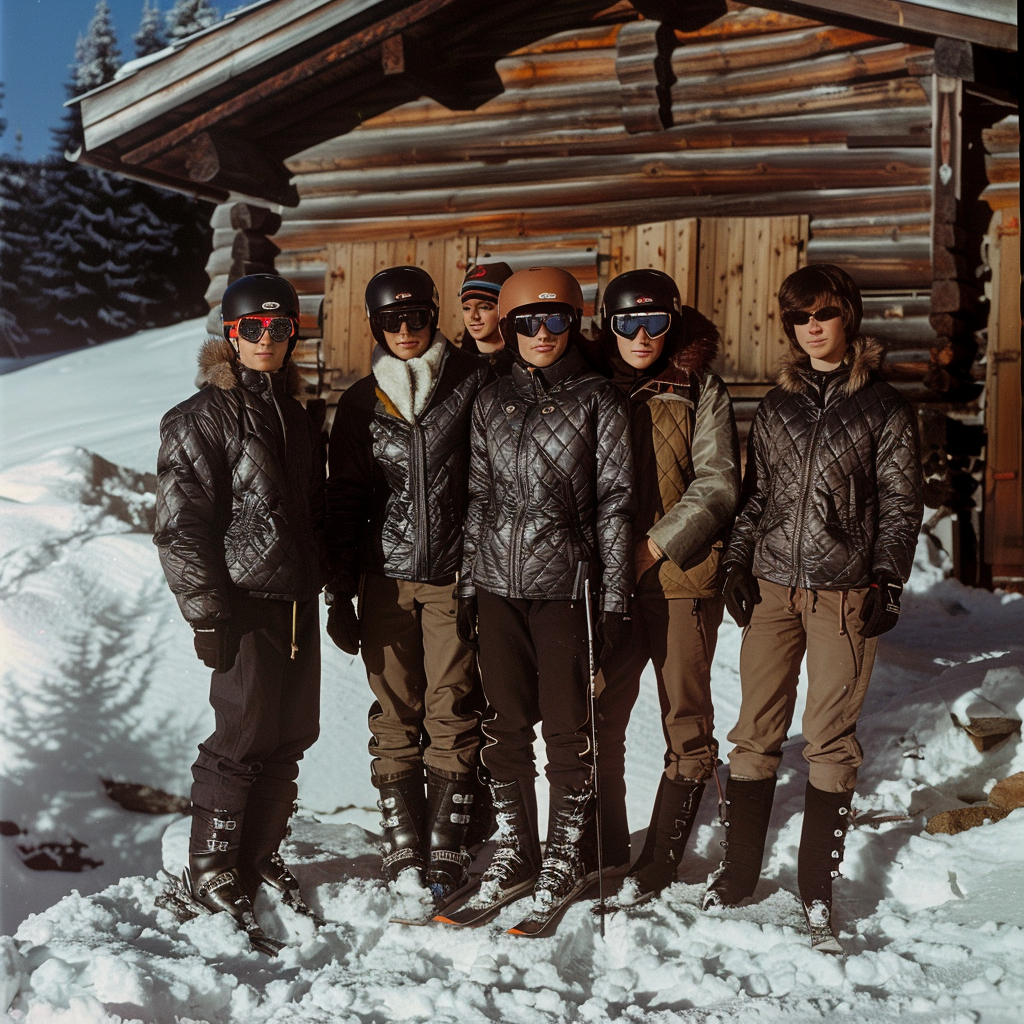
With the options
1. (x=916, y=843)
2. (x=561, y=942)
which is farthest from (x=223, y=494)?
(x=916, y=843)

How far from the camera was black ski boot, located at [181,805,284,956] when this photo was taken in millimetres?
3674

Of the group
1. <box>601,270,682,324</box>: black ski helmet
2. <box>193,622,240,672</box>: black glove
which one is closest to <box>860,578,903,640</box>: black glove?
<box>601,270,682,324</box>: black ski helmet

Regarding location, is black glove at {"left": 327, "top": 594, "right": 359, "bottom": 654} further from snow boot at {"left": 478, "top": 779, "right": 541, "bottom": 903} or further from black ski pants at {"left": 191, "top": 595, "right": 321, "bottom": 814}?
snow boot at {"left": 478, "top": 779, "right": 541, "bottom": 903}

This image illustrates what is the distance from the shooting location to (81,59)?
1437 inches

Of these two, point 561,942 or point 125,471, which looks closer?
point 561,942

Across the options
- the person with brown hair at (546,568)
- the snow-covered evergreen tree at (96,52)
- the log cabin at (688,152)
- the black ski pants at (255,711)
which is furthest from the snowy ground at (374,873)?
the snow-covered evergreen tree at (96,52)

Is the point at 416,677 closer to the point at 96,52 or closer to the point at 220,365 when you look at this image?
the point at 220,365

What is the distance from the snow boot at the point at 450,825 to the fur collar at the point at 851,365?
6.23ft

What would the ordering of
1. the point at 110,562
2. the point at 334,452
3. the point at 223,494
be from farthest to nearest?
the point at 110,562
the point at 334,452
the point at 223,494

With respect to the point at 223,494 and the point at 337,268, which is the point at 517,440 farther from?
the point at 337,268

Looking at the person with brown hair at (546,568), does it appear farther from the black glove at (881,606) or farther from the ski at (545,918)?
the black glove at (881,606)

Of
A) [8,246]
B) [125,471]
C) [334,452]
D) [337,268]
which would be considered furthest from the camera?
[8,246]

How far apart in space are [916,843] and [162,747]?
431cm

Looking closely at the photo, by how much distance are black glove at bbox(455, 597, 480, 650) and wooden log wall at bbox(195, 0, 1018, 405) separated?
17.3 feet
